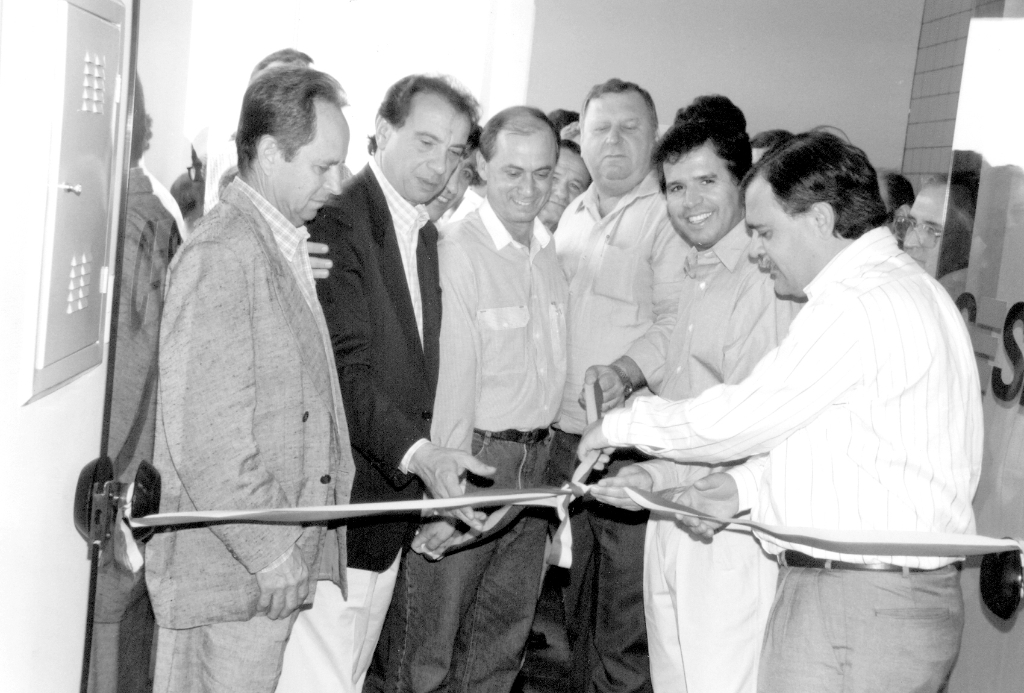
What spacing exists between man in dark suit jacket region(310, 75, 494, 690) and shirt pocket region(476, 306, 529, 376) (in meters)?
0.23

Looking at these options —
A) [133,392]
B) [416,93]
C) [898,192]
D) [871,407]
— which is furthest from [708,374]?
[898,192]

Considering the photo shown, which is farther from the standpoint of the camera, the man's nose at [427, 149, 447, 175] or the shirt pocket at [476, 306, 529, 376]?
the shirt pocket at [476, 306, 529, 376]

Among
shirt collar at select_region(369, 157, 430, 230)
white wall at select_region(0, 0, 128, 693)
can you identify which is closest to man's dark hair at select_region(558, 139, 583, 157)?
shirt collar at select_region(369, 157, 430, 230)

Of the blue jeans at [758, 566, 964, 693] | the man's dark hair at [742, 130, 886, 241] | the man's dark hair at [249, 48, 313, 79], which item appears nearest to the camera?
the blue jeans at [758, 566, 964, 693]

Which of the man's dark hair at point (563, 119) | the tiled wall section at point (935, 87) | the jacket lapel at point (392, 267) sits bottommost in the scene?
the jacket lapel at point (392, 267)

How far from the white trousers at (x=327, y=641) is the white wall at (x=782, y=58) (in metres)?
4.84

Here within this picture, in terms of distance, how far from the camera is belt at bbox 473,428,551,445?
2793 mm

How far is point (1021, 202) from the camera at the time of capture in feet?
8.25

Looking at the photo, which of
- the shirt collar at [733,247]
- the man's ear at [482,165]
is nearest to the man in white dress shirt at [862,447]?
the shirt collar at [733,247]

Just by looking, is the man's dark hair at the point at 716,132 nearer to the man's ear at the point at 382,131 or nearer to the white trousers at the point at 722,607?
the man's ear at the point at 382,131

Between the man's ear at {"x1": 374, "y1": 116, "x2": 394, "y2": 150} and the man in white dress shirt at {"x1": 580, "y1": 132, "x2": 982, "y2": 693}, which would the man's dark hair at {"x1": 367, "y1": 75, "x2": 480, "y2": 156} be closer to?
the man's ear at {"x1": 374, "y1": 116, "x2": 394, "y2": 150}

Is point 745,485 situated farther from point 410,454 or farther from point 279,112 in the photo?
point 279,112

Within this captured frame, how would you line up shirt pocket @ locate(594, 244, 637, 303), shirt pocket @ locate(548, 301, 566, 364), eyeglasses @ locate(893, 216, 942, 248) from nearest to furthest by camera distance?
shirt pocket @ locate(548, 301, 566, 364) < shirt pocket @ locate(594, 244, 637, 303) < eyeglasses @ locate(893, 216, 942, 248)

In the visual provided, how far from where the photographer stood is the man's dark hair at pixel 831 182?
203 centimetres
